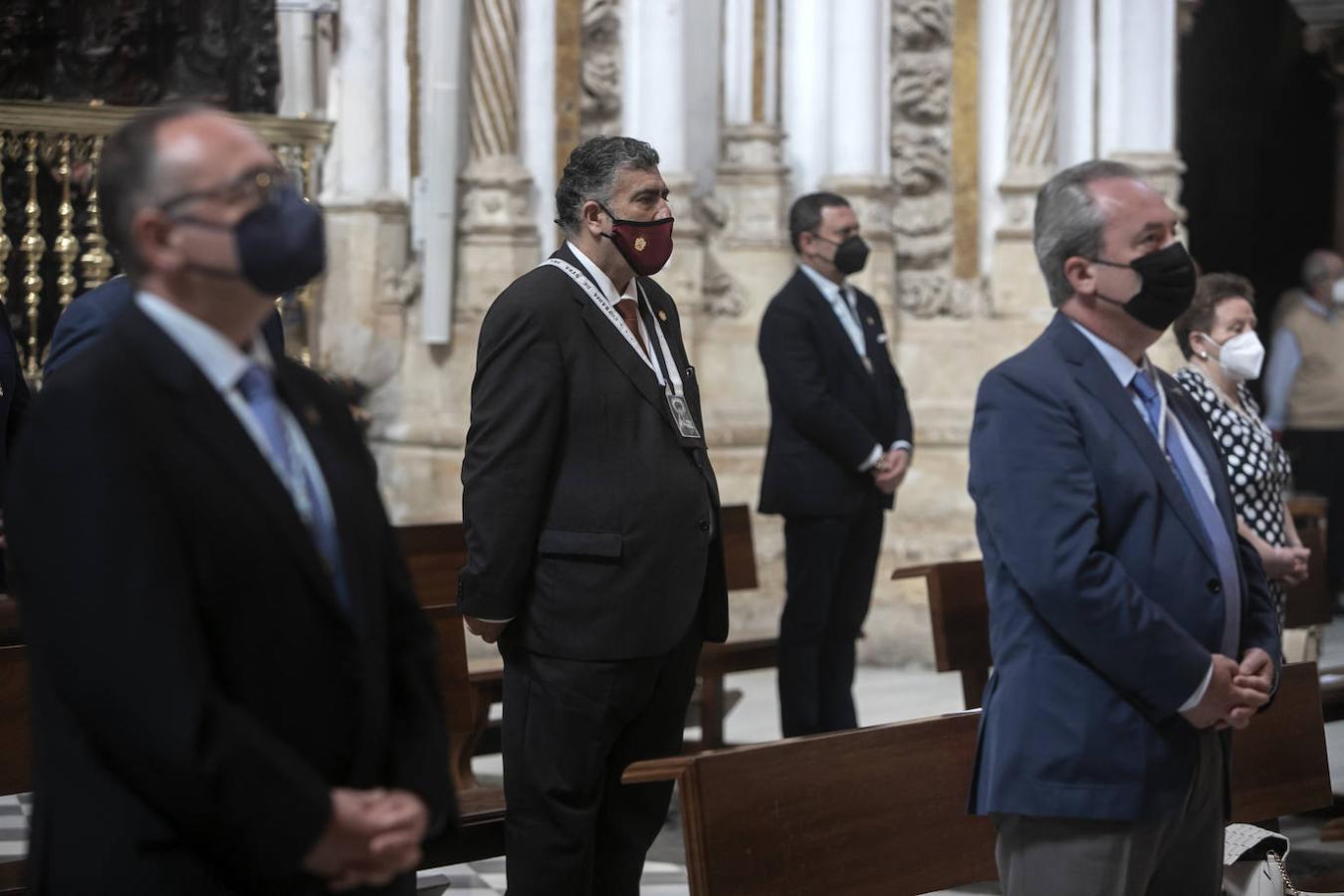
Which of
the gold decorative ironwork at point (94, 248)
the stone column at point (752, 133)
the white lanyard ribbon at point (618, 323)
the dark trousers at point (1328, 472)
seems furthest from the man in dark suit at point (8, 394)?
the dark trousers at point (1328, 472)

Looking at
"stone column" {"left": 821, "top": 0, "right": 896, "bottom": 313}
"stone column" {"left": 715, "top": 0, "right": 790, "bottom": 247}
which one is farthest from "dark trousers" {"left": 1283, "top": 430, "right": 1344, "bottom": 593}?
"stone column" {"left": 715, "top": 0, "right": 790, "bottom": 247}

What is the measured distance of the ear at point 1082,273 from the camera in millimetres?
2762

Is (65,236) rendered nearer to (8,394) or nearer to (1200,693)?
(8,394)

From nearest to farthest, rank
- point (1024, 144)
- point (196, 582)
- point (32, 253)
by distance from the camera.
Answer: point (196, 582) → point (32, 253) → point (1024, 144)

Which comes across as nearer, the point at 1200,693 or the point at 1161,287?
the point at 1200,693

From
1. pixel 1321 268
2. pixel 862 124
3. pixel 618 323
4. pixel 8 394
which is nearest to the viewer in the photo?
pixel 618 323

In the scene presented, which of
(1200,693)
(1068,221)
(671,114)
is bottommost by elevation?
(1200,693)

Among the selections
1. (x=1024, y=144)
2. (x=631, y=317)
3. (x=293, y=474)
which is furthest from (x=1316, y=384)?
(x=293, y=474)

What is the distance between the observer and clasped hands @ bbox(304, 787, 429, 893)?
1.85m

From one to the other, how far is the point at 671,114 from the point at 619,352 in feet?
14.1

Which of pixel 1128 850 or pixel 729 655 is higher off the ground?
pixel 1128 850

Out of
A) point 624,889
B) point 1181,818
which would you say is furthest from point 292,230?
point 624,889

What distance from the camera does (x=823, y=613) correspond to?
5605 millimetres

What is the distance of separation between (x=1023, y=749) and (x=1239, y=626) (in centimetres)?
38
